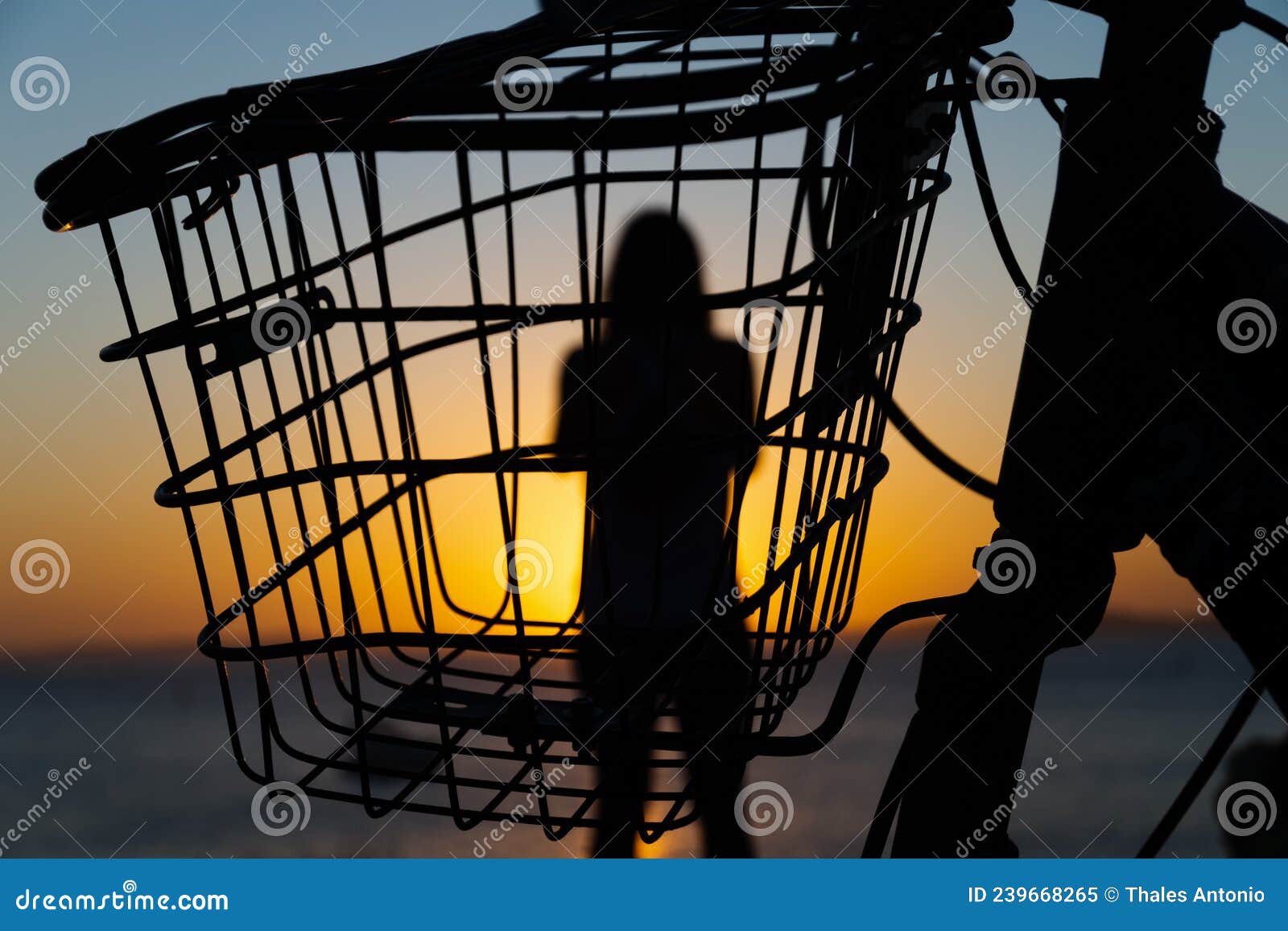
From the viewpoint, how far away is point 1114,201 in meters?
0.47

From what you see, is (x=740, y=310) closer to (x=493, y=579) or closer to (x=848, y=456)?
(x=848, y=456)

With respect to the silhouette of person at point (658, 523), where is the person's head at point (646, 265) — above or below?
above

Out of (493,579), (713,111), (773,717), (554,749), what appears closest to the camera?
(713,111)

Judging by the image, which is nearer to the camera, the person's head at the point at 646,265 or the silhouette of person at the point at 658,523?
the silhouette of person at the point at 658,523

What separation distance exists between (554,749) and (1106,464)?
0.60 m

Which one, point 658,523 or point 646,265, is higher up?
point 646,265

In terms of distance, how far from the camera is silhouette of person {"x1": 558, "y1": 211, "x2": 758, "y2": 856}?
408 millimetres

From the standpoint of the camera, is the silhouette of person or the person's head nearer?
the silhouette of person

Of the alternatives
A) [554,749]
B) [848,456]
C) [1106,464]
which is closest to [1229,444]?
[1106,464]

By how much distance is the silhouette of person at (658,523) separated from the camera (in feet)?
1.34

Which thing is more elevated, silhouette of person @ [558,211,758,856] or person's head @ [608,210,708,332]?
person's head @ [608,210,708,332]

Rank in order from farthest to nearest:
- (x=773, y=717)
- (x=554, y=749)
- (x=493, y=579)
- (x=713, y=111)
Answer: (x=554, y=749) < (x=493, y=579) < (x=773, y=717) < (x=713, y=111)

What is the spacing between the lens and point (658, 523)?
445 millimetres

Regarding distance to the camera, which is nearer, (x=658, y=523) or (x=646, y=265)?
(x=658, y=523)
